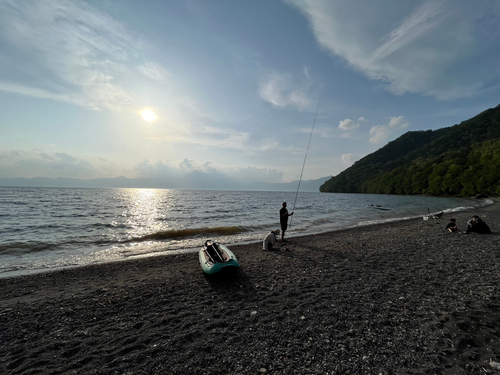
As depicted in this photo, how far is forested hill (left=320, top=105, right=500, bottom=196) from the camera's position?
75.2 meters

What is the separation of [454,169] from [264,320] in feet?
382

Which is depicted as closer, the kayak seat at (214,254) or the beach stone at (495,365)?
the beach stone at (495,365)

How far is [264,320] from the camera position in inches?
232

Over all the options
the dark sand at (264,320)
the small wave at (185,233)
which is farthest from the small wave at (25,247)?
the dark sand at (264,320)

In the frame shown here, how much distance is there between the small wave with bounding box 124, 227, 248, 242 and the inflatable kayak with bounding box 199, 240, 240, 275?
33.0 ft

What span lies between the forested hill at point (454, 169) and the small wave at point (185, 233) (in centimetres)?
8959

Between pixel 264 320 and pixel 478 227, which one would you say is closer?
pixel 264 320

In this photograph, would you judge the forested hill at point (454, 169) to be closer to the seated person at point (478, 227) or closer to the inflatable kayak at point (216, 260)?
the seated person at point (478, 227)

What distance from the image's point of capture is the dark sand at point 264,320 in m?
4.32

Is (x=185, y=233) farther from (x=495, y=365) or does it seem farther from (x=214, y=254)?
(x=495, y=365)

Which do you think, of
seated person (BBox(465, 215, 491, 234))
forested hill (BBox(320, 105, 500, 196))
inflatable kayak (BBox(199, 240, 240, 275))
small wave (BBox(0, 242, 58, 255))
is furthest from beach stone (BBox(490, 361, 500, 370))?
forested hill (BBox(320, 105, 500, 196))

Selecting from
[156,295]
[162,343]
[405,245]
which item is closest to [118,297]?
[156,295]

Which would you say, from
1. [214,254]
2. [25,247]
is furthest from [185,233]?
[214,254]

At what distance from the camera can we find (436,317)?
553cm
